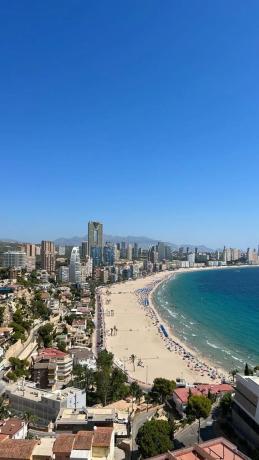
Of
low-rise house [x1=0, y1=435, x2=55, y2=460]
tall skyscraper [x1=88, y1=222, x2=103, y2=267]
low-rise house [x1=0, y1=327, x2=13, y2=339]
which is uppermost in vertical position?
tall skyscraper [x1=88, y1=222, x2=103, y2=267]

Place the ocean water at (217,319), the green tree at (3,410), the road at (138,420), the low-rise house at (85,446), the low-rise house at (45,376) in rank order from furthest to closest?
the ocean water at (217,319) < the low-rise house at (45,376) < the green tree at (3,410) < the road at (138,420) < the low-rise house at (85,446)

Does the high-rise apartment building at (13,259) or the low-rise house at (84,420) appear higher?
the high-rise apartment building at (13,259)

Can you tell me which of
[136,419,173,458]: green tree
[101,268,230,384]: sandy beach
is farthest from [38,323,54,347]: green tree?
[136,419,173,458]: green tree

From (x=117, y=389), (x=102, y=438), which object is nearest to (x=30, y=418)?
(x=117, y=389)

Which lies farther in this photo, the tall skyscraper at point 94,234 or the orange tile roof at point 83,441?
the tall skyscraper at point 94,234

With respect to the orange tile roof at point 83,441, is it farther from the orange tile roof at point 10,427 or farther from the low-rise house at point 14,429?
the orange tile roof at point 10,427

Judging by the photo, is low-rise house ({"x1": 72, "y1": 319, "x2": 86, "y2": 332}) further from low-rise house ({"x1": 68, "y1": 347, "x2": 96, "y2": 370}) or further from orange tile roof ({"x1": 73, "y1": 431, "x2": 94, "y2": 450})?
orange tile roof ({"x1": 73, "y1": 431, "x2": 94, "y2": 450})

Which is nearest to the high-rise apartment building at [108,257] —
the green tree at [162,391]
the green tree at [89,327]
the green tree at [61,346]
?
the green tree at [89,327]
